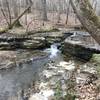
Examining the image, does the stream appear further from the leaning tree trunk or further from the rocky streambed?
the leaning tree trunk

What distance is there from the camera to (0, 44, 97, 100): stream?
8.74m

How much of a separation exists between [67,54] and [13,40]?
4397 mm

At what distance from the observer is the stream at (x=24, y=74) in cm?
874

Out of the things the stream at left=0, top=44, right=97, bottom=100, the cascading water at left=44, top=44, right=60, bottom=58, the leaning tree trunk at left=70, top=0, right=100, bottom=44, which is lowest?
the cascading water at left=44, top=44, right=60, bottom=58

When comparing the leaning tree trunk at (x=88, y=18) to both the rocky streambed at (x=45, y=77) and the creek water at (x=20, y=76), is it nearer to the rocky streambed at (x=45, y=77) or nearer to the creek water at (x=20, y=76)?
the rocky streambed at (x=45, y=77)

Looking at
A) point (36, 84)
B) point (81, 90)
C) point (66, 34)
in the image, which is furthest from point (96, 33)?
point (66, 34)

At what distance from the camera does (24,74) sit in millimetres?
10719

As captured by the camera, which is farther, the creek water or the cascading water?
the cascading water

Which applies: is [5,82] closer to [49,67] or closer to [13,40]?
[49,67]

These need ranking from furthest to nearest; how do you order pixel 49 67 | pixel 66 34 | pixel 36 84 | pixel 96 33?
pixel 66 34 → pixel 49 67 → pixel 36 84 → pixel 96 33

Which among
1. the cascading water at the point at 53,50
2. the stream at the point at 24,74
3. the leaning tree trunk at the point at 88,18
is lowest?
the cascading water at the point at 53,50

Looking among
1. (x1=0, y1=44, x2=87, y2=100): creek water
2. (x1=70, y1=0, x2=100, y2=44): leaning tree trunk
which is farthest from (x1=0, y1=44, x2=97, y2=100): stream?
(x1=70, y1=0, x2=100, y2=44): leaning tree trunk

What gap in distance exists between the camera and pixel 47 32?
19469mm

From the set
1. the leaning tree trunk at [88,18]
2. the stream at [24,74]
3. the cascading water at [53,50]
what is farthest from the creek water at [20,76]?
the leaning tree trunk at [88,18]
